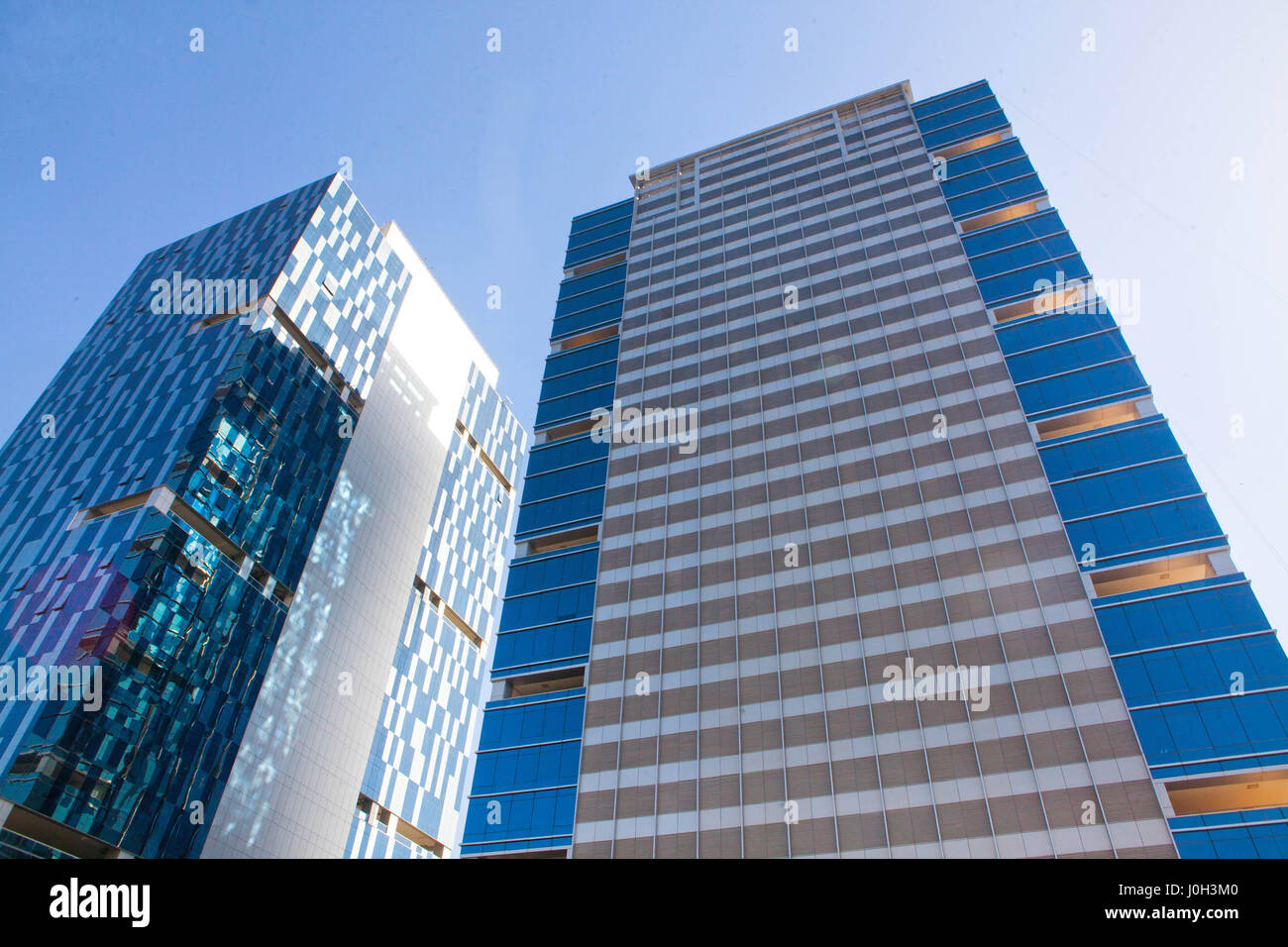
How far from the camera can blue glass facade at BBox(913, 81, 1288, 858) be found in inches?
1582

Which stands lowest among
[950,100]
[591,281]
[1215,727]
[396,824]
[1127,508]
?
[1215,727]

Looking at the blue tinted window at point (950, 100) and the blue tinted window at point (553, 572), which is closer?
the blue tinted window at point (553, 572)

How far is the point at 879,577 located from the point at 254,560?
5428 cm

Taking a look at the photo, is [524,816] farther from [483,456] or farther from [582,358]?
[483,456]

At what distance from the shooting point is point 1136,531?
49.4 metres

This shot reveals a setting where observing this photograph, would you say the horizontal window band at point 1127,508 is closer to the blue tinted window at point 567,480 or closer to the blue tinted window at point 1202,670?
the blue tinted window at point 1202,670

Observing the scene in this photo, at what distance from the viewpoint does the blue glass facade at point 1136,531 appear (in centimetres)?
4019

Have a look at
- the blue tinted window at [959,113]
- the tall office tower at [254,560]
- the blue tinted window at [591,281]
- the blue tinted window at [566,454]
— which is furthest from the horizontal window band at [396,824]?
the blue tinted window at [959,113]

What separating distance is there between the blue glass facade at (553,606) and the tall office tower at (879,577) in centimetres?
24

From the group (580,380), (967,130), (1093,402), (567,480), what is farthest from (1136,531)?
(967,130)

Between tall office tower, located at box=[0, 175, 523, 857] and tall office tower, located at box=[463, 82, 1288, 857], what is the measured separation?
87.5ft

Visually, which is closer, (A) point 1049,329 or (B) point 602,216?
(A) point 1049,329
